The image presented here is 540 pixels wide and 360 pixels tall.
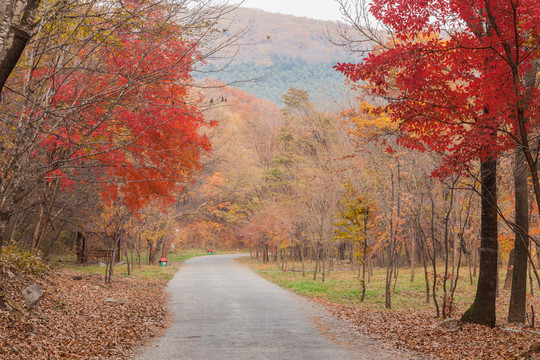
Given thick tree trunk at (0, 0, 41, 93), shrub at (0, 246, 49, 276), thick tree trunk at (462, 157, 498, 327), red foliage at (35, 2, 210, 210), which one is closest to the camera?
thick tree trunk at (0, 0, 41, 93)

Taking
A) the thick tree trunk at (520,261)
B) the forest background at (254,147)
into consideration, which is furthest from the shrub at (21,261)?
the thick tree trunk at (520,261)

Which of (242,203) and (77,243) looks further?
(242,203)

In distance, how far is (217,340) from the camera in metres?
7.96

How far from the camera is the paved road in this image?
6914 mm

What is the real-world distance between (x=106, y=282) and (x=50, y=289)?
5.91 metres

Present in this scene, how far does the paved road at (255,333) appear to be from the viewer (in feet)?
22.7

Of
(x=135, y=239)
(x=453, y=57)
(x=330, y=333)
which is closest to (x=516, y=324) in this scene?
(x=330, y=333)

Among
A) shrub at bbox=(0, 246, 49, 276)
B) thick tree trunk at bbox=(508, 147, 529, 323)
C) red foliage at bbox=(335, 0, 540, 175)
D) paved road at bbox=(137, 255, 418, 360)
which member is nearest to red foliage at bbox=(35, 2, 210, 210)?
shrub at bbox=(0, 246, 49, 276)

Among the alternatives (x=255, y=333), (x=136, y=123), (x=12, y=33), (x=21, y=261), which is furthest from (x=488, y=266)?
(x=21, y=261)

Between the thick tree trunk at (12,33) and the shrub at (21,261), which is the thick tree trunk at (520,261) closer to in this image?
the thick tree trunk at (12,33)

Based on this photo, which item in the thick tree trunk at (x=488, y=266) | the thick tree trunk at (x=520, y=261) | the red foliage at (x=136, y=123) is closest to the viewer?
the red foliage at (x=136, y=123)

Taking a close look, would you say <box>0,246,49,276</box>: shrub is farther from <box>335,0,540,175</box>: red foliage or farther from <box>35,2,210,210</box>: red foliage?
<box>335,0,540,175</box>: red foliage

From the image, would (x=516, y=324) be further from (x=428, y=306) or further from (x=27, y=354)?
(x=27, y=354)

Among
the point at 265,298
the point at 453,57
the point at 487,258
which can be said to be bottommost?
the point at 265,298
